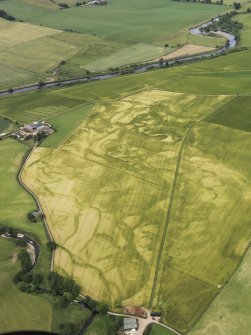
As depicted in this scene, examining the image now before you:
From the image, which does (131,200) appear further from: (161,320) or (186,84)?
(186,84)

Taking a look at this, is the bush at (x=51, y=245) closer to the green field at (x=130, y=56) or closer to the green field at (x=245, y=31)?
the green field at (x=130, y=56)

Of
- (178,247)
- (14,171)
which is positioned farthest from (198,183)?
(14,171)

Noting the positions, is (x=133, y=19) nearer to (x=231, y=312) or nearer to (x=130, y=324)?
(x=231, y=312)

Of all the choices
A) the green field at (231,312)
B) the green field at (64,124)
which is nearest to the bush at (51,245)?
the green field at (231,312)

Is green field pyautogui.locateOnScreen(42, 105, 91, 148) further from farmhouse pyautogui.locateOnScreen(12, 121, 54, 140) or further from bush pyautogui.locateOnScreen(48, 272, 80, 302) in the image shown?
bush pyautogui.locateOnScreen(48, 272, 80, 302)

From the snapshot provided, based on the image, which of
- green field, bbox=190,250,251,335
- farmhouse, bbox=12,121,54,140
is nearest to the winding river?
farmhouse, bbox=12,121,54,140

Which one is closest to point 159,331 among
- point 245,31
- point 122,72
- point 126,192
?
point 126,192
